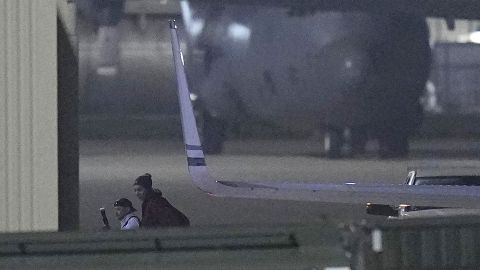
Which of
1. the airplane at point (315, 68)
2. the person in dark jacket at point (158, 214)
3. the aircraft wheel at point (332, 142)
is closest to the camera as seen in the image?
the person in dark jacket at point (158, 214)

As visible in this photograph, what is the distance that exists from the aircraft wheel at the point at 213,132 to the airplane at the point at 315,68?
→ 13mm

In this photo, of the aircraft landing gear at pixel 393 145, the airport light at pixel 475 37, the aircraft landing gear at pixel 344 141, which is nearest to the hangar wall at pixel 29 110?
the aircraft landing gear at pixel 344 141

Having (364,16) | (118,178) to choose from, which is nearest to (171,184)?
(118,178)

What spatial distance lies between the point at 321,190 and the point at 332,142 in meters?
6.08

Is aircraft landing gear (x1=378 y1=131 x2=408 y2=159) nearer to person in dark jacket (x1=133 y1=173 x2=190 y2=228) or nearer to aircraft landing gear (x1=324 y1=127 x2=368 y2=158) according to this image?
aircraft landing gear (x1=324 y1=127 x2=368 y2=158)

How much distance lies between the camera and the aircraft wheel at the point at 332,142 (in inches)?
620

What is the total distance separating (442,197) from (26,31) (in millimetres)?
3420

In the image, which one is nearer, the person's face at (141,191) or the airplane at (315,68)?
the person's face at (141,191)

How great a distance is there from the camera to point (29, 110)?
7.27 m

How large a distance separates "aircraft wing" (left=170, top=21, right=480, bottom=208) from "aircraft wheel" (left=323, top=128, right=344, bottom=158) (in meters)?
5.04

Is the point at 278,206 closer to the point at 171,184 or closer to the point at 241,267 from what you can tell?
the point at 171,184

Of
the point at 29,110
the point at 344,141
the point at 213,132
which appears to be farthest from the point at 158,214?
the point at 344,141

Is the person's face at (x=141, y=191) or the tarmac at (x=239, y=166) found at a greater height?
the tarmac at (x=239, y=166)

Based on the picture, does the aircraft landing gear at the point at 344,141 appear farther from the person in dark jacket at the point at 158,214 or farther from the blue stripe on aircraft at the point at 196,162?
the person in dark jacket at the point at 158,214
